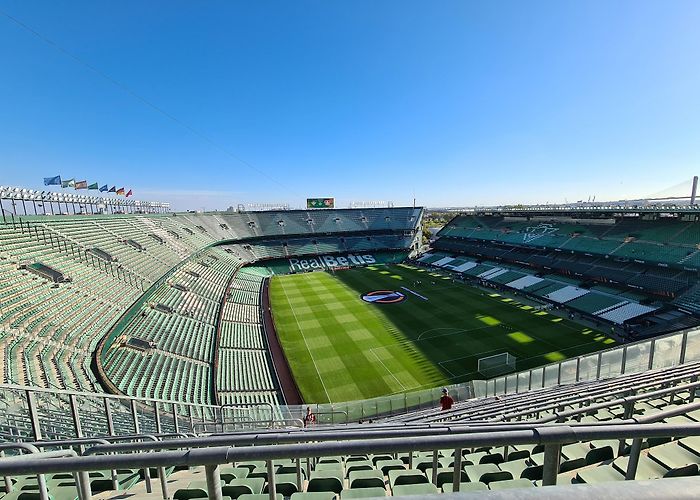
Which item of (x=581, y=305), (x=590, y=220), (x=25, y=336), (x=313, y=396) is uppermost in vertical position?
(x=590, y=220)

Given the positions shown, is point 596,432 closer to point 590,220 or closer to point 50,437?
point 50,437

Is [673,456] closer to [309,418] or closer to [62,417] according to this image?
[62,417]

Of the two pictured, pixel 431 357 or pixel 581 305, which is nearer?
pixel 431 357

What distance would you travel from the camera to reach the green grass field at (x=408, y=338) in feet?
79.3

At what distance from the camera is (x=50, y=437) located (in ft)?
26.0

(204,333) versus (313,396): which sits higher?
(204,333)

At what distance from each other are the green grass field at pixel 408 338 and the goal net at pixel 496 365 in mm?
604

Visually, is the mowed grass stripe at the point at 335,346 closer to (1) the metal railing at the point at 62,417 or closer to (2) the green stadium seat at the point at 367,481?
(1) the metal railing at the point at 62,417

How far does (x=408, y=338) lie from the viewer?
30422 mm

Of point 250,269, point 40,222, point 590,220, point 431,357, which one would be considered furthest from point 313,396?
point 590,220

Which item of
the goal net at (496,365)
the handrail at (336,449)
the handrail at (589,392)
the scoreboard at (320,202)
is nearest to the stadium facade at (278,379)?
the handrail at (336,449)

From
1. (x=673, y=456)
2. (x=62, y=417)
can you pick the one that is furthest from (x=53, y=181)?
(x=673, y=456)

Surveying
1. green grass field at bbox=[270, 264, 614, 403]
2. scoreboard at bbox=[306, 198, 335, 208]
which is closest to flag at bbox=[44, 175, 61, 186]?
green grass field at bbox=[270, 264, 614, 403]

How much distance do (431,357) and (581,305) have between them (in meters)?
18.2
